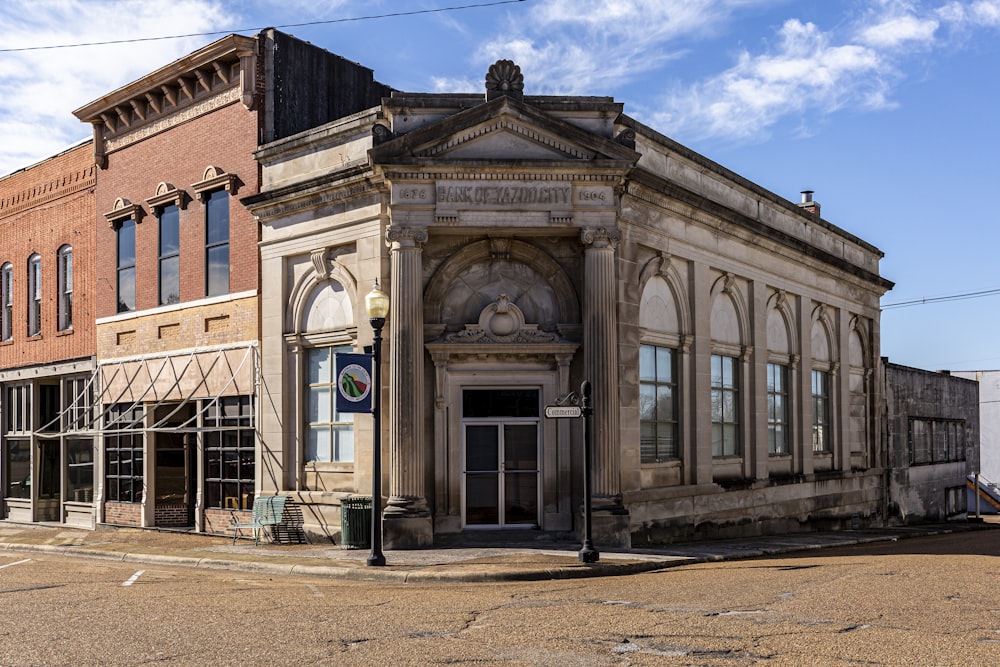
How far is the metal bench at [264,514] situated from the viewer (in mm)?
20281

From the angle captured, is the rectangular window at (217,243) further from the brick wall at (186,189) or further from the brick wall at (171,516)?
the brick wall at (171,516)

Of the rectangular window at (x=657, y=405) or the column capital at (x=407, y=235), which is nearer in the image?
the column capital at (x=407, y=235)

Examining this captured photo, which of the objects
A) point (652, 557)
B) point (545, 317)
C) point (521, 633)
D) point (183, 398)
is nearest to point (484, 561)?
point (652, 557)

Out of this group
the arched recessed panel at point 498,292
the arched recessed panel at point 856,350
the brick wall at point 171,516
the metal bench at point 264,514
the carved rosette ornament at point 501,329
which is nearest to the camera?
the carved rosette ornament at point 501,329

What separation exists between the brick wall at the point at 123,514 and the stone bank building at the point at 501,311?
5.18 metres

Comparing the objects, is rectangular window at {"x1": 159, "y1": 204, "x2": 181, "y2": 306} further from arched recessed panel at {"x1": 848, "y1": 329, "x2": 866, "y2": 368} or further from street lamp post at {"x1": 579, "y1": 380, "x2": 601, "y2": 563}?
arched recessed panel at {"x1": 848, "y1": 329, "x2": 866, "y2": 368}

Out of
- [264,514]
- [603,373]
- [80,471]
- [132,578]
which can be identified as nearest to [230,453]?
[264,514]

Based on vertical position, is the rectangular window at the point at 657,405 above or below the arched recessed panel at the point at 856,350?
below

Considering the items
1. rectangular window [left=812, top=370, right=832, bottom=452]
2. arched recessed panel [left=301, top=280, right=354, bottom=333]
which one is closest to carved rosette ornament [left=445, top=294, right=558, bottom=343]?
arched recessed panel [left=301, top=280, right=354, bottom=333]

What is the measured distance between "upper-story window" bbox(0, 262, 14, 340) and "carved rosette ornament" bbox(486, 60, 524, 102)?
735 inches

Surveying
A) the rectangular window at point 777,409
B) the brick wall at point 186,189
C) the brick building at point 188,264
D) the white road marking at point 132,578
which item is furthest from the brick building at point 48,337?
the rectangular window at point 777,409

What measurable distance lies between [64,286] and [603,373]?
683 inches

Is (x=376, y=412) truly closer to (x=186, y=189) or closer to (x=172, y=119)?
(x=186, y=189)

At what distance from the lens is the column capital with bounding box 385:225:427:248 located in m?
18.5
